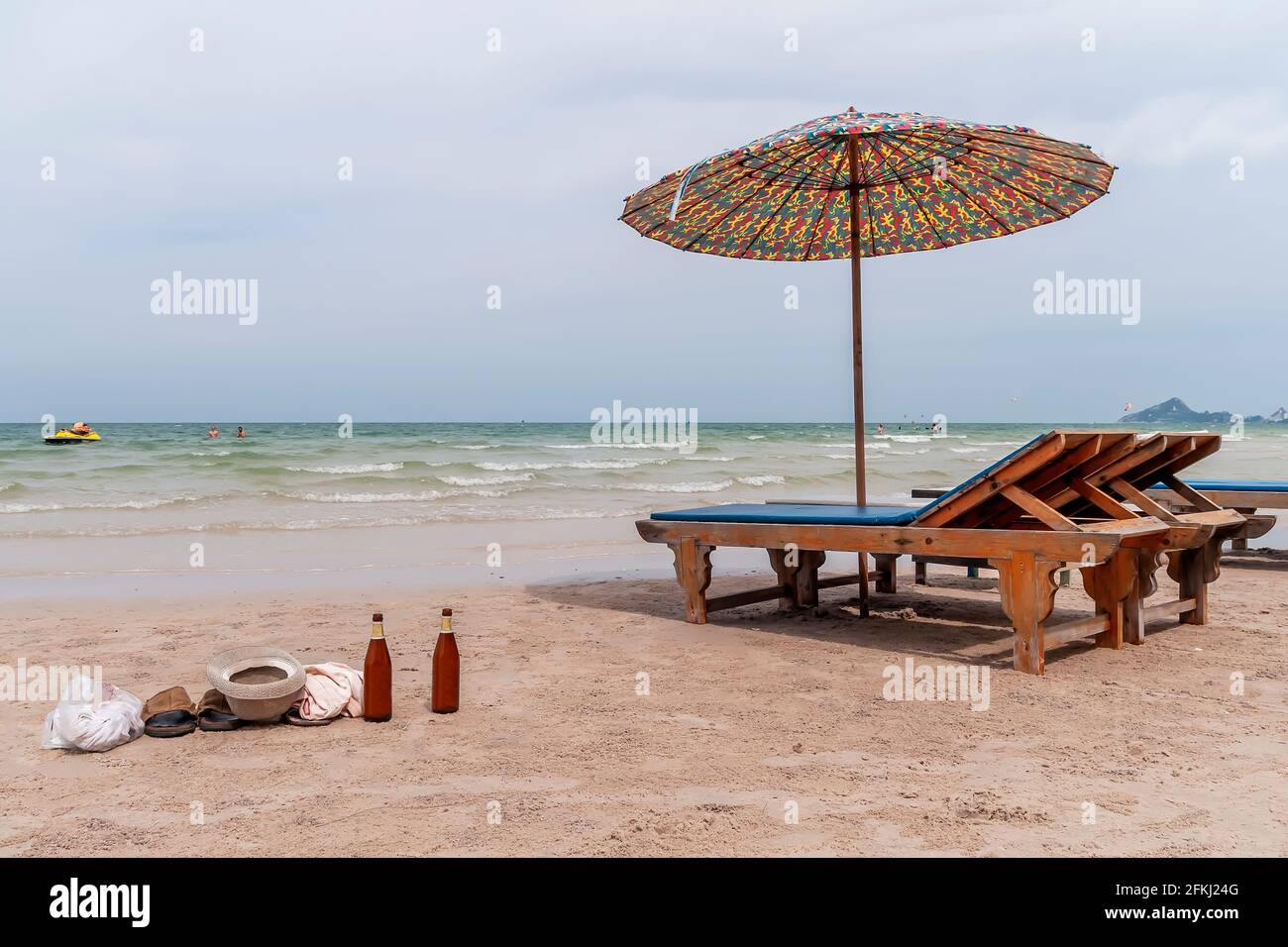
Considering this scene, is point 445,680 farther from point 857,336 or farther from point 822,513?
point 857,336

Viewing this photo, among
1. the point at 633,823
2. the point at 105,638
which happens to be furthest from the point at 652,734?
the point at 105,638

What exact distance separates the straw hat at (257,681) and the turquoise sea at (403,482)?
9.07 meters

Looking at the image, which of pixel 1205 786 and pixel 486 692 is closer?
pixel 1205 786

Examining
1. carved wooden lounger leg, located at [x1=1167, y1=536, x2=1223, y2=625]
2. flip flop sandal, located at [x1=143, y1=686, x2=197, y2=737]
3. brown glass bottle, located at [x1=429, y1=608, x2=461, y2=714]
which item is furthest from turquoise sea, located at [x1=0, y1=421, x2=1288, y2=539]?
carved wooden lounger leg, located at [x1=1167, y1=536, x2=1223, y2=625]

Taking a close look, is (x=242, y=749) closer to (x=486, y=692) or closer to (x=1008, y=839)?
(x=486, y=692)

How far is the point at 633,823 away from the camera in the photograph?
3.23 m

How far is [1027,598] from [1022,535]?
335 mm

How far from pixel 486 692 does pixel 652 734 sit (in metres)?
1.14

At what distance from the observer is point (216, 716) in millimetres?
4375

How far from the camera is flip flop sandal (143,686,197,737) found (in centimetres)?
426

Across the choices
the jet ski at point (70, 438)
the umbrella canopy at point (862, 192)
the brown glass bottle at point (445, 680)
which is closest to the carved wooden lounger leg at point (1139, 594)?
the umbrella canopy at point (862, 192)

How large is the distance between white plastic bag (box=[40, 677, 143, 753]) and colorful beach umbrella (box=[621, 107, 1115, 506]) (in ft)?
12.6

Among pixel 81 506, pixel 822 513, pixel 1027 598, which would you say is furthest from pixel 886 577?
pixel 81 506
